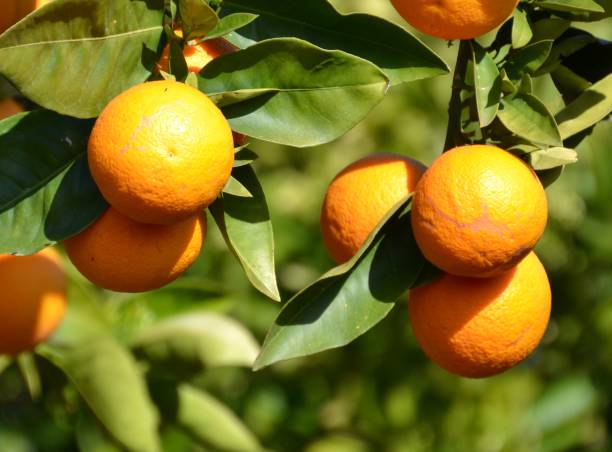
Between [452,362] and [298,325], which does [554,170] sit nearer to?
[452,362]

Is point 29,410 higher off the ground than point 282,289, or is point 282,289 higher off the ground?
point 29,410

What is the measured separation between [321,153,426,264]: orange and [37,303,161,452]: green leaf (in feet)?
1.83

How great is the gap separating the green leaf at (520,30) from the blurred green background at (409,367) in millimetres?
1377

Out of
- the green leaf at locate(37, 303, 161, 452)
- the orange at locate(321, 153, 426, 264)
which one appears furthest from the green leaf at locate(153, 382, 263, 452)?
the orange at locate(321, 153, 426, 264)

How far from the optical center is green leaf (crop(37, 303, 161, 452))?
5.47 feet

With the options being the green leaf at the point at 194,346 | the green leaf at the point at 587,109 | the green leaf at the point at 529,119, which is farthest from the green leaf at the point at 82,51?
the green leaf at the point at 194,346

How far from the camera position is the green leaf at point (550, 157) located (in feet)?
4.02

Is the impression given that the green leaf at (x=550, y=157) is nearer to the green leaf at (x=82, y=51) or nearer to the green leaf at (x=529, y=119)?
the green leaf at (x=529, y=119)

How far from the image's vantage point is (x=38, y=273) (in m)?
1.75

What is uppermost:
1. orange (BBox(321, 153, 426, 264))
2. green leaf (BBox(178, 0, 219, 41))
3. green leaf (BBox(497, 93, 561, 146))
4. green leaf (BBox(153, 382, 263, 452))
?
green leaf (BBox(178, 0, 219, 41))

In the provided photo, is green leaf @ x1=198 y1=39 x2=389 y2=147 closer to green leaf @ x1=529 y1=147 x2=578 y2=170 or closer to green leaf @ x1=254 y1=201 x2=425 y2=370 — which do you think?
green leaf @ x1=254 y1=201 x2=425 y2=370

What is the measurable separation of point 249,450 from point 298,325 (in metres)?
0.74

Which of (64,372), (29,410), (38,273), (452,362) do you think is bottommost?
(29,410)

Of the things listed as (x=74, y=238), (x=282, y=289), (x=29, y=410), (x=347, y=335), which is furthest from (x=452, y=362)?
(x=282, y=289)
